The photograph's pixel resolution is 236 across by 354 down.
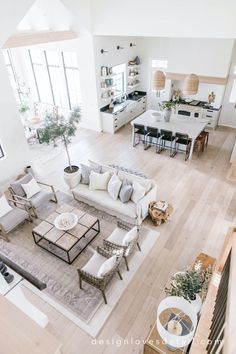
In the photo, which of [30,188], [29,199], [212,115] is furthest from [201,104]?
[29,199]

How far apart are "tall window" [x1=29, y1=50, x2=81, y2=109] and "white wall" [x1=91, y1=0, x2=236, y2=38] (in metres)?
2.05

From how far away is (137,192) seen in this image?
5152 millimetres

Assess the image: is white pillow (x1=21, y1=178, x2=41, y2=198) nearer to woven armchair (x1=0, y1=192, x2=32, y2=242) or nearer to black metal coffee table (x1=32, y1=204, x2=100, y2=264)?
woven armchair (x1=0, y1=192, x2=32, y2=242)

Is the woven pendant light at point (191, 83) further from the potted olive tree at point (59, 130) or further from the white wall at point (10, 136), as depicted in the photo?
the white wall at point (10, 136)

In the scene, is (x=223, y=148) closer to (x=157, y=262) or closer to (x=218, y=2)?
(x=218, y=2)

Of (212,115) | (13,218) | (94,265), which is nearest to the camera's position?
(94,265)

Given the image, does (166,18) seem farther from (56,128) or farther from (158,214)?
(158,214)

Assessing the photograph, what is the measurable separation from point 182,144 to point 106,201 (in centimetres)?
370

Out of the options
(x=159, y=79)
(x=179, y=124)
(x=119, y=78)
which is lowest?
(x=179, y=124)

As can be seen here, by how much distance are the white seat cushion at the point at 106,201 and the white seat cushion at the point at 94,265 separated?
1.25 meters

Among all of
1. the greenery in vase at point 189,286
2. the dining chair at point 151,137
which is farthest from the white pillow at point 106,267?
the dining chair at point 151,137

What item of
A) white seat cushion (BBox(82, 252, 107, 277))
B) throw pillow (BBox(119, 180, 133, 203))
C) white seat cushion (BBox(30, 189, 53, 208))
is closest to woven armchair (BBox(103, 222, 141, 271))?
white seat cushion (BBox(82, 252, 107, 277))

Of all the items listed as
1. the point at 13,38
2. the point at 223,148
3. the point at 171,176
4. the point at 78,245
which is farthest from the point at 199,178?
the point at 13,38

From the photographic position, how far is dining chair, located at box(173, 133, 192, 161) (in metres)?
7.50
